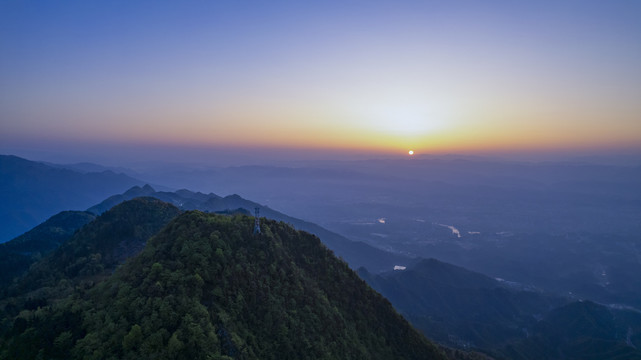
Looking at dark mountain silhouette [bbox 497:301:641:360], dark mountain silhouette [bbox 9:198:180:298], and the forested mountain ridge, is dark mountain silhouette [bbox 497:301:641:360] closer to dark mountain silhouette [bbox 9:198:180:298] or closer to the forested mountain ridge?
the forested mountain ridge

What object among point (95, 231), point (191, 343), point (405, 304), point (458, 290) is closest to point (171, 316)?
point (191, 343)

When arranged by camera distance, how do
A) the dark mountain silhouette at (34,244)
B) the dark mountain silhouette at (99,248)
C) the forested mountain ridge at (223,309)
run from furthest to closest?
the dark mountain silhouette at (34,244) → the dark mountain silhouette at (99,248) → the forested mountain ridge at (223,309)

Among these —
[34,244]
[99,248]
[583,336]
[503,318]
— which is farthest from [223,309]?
[503,318]

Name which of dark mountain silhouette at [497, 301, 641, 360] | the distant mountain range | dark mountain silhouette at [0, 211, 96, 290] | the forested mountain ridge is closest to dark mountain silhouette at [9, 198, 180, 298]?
dark mountain silhouette at [0, 211, 96, 290]

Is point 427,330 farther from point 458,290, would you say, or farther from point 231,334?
point 231,334

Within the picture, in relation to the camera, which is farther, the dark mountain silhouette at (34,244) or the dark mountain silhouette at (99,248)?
the dark mountain silhouette at (34,244)

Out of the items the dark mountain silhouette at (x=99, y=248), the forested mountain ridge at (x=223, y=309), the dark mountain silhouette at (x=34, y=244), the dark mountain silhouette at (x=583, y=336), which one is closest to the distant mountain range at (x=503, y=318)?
the dark mountain silhouette at (x=583, y=336)

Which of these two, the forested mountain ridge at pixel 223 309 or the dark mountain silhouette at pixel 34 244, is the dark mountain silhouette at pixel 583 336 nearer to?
the forested mountain ridge at pixel 223 309

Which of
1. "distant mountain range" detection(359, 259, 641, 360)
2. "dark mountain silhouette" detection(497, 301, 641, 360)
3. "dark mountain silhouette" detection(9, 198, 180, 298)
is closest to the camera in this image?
"dark mountain silhouette" detection(9, 198, 180, 298)
